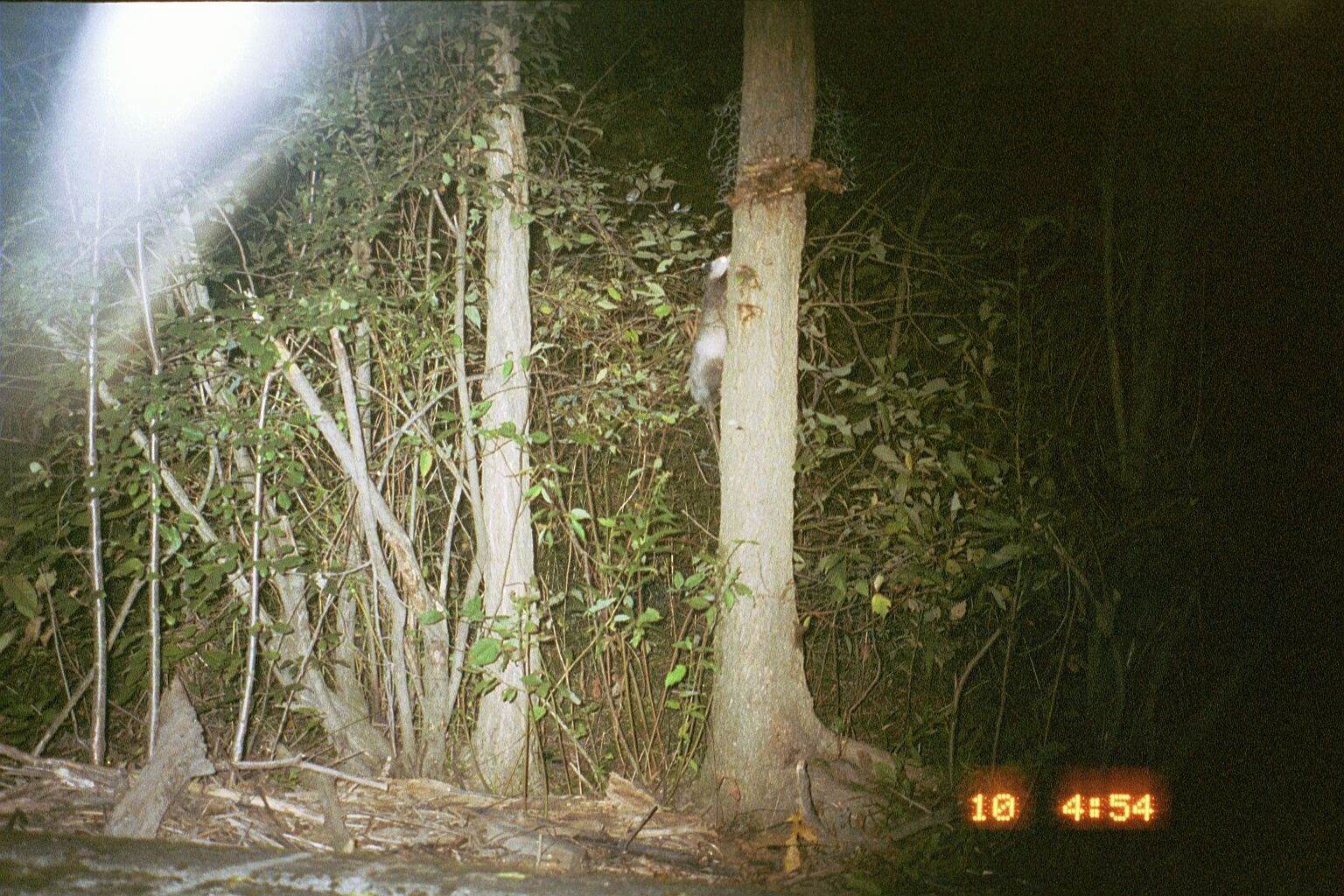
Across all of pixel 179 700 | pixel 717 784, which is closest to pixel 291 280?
pixel 179 700

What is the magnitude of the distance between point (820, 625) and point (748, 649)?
1089 millimetres

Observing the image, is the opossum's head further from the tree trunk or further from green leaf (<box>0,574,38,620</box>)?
green leaf (<box>0,574,38,620</box>)

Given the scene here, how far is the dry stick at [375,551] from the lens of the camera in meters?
2.76

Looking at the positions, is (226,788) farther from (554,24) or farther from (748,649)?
(554,24)

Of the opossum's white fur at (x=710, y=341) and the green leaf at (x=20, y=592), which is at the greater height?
the opossum's white fur at (x=710, y=341)

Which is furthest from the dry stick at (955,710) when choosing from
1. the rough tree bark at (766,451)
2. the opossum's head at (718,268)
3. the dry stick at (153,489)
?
the dry stick at (153,489)

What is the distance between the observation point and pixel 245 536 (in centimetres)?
279

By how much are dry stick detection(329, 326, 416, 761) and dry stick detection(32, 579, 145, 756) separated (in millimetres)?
827

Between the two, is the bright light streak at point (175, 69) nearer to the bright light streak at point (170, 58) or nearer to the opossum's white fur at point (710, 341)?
the bright light streak at point (170, 58)

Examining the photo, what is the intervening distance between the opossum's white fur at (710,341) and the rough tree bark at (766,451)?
325 mm

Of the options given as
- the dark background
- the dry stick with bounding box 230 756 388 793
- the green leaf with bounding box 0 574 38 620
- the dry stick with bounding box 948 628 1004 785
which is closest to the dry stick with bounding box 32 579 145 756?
the green leaf with bounding box 0 574 38 620

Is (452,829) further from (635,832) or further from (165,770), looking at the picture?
(165,770)

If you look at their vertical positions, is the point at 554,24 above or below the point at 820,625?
above

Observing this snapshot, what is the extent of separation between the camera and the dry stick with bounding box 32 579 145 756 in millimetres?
2660
